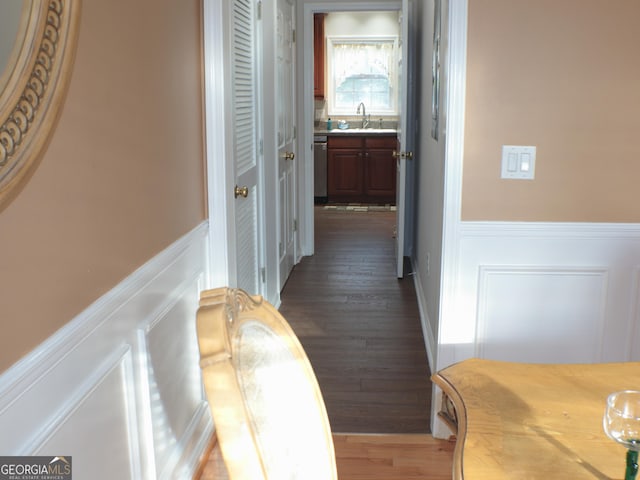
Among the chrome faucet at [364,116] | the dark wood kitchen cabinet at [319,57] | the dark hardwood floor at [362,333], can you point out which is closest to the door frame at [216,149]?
the dark hardwood floor at [362,333]

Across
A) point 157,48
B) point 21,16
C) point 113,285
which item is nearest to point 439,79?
point 157,48

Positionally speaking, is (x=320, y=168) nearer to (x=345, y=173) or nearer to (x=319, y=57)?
(x=345, y=173)

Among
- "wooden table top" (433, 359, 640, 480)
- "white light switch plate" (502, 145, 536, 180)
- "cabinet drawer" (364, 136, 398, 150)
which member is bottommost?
"wooden table top" (433, 359, 640, 480)

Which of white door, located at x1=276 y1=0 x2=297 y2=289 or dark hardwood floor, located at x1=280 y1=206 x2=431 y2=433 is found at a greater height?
white door, located at x1=276 y1=0 x2=297 y2=289

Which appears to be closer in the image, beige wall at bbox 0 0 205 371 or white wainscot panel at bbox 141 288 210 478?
beige wall at bbox 0 0 205 371

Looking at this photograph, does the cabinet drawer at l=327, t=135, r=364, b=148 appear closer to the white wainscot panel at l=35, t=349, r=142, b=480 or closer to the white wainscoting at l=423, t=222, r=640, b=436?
the white wainscoting at l=423, t=222, r=640, b=436

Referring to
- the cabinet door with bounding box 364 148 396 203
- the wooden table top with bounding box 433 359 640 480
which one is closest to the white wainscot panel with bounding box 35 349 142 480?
the wooden table top with bounding box 433 359 640 480

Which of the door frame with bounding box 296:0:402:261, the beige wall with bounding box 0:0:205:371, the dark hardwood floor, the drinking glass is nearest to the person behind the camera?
the drinking glass

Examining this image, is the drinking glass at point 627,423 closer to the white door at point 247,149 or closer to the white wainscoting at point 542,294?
the white wainscoting at point 542,294

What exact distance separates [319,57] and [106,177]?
285 inches

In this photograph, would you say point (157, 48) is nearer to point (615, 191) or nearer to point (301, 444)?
point (301, 444)

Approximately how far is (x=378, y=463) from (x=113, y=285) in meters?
1.33

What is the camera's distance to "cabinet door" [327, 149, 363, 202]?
8039 millimetres

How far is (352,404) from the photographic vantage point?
9.60 ft
